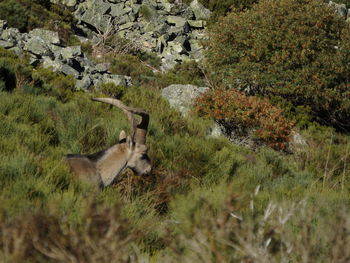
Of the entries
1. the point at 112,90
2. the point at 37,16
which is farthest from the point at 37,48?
the point at 37,16

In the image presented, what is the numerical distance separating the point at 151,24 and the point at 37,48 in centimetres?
1713

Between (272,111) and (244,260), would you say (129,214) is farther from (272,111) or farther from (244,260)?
(272,111)

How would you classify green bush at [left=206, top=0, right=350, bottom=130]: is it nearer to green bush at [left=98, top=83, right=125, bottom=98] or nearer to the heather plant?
green bush at [left=98, top=83, right=125, bottom=98]

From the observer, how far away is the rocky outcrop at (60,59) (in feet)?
48.5

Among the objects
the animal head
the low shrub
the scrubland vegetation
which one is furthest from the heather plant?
the animal head

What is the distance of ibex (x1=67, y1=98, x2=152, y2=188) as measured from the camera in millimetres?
4855

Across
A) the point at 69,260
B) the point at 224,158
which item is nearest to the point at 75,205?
the point at 69,260

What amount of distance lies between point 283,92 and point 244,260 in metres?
14.4

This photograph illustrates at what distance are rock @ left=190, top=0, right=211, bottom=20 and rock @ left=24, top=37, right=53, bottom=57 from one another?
2232cm

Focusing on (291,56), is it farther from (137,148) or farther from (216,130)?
(137,148)

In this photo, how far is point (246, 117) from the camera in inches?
485

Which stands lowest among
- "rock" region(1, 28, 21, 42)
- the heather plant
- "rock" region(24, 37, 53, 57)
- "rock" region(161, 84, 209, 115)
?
the heather plant

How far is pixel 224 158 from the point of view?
24.2 ft

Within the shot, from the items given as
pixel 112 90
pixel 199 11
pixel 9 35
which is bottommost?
pixel 199 11
